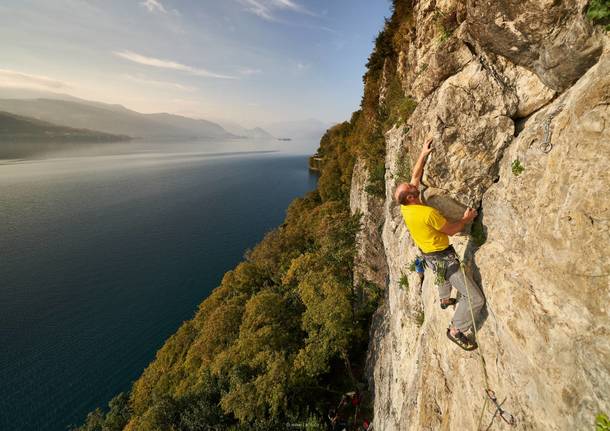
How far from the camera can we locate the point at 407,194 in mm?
6613

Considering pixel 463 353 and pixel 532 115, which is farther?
pixel 463 353

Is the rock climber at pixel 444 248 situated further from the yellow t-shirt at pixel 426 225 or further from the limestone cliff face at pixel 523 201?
the limestone cliff face at pixel 523 201

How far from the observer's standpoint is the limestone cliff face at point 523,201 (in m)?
4.34

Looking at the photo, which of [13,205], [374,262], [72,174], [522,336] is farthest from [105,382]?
[72,174]

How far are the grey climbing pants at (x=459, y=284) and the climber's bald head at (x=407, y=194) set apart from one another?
1561 mm

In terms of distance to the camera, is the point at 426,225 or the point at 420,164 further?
the point at 420,164

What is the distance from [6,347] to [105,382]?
1537cm

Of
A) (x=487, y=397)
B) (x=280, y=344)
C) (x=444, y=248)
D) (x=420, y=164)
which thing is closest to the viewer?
(x=487, y=397)

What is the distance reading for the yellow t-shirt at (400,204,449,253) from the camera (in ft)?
21.0

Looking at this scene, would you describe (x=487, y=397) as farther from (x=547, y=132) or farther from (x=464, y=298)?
(x=547, y=132)

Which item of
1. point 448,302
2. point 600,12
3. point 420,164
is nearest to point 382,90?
point 420,164

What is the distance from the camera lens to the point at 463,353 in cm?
714

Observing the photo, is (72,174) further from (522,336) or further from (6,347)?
(522,336)

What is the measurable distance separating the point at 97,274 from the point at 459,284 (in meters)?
57.1
